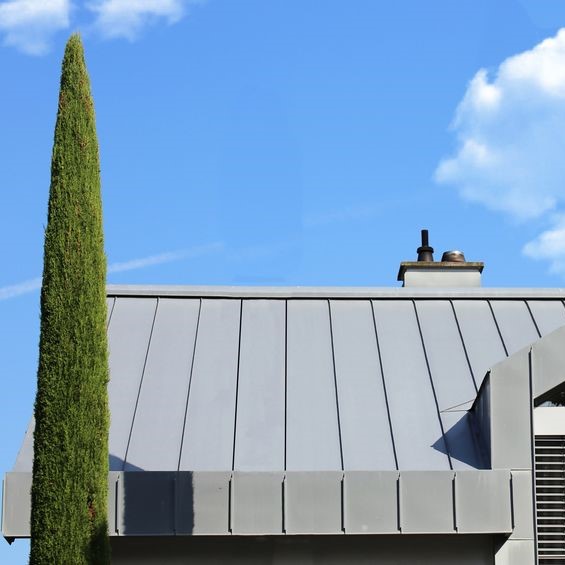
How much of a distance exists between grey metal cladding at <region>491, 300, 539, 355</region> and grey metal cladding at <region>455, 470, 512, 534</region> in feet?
9.43

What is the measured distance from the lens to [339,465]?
47.1 ft

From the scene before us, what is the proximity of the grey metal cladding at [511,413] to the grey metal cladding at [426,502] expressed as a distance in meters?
0.68

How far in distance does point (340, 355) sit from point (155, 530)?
3817mm

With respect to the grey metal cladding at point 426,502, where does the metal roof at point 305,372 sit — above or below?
above

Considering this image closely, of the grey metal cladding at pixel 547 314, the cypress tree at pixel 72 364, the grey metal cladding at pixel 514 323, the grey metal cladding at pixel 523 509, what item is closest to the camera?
the cypress tree at pixel 72 364

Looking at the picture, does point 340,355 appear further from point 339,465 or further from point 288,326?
point 339,465

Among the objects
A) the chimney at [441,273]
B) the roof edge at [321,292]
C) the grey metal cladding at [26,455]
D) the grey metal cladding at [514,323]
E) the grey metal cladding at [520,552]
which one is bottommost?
the grey metal cladding at [520,552]

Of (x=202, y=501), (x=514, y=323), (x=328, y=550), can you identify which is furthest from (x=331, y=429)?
(x=514, y=323)

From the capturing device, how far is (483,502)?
542 inches

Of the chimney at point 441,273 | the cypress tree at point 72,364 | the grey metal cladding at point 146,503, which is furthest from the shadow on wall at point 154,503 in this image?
the chimney at point 441,273

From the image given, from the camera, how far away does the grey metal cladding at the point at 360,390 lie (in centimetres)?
1458

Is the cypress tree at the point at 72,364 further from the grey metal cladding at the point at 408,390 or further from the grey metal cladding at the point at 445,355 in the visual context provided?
the grey metal cladding at the point at 445,355

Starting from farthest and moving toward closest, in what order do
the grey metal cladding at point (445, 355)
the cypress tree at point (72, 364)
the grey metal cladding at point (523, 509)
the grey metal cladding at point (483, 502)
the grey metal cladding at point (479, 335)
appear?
the grey metal cladding at point (479, 335) < the grey metal cladding at point (445, 355) < the grey metal cladding at point (523, 509) < the grey metal cladding at point (483, 502) < the cypress tree at point (72, 364)

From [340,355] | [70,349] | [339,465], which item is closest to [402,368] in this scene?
[340,355]
